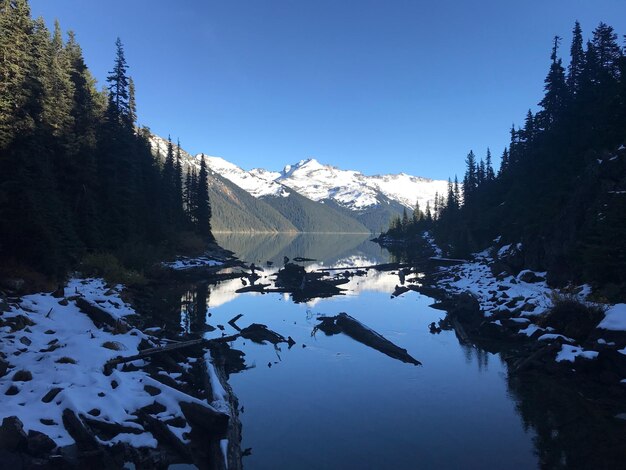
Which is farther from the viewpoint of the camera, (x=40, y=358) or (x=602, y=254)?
(x=602, y=254)

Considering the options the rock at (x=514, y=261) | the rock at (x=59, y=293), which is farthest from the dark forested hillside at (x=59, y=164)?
the rock at (x=514, y=261)

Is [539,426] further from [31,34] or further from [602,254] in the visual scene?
[31,34]

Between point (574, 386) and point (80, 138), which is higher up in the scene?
point (80, 138)

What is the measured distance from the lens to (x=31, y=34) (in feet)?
114

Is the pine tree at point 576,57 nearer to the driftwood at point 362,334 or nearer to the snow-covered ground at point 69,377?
the driftwood at point 362,334

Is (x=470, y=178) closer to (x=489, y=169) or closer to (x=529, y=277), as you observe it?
(x=489, y=169)

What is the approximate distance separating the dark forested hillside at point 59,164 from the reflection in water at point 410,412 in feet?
31.8

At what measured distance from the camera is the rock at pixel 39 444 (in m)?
7.97

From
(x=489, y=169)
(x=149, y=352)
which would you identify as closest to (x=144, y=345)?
(x=149, y=352)

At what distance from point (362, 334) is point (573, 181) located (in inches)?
933

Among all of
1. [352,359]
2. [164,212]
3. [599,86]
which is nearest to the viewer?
[352,359]

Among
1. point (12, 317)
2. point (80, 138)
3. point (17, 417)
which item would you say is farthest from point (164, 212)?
point (17, 417)

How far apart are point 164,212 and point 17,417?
57400 millimetres

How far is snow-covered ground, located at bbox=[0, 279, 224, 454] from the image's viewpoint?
9.26 m
